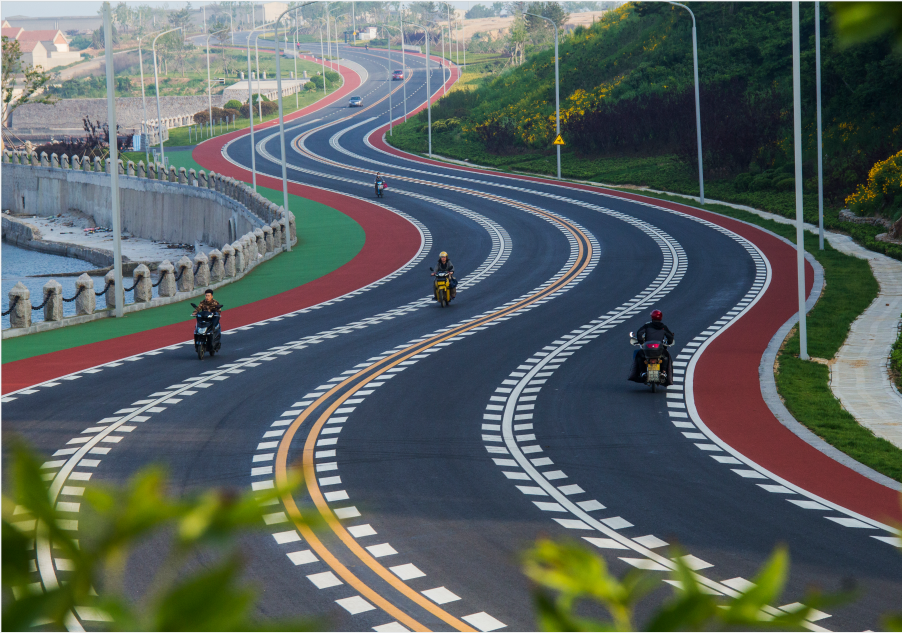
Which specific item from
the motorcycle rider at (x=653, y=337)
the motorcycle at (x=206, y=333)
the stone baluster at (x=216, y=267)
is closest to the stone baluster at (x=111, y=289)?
the stone baluster at (x=216, y=267)

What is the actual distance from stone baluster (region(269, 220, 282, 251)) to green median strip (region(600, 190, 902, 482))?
2247 cm

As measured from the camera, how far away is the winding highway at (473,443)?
11109 millimetres

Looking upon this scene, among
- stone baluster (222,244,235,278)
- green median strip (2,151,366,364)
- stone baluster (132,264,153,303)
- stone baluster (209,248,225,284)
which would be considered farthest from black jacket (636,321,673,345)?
stone baluster (222,244,235,278)

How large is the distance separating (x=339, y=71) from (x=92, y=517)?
172480 mm

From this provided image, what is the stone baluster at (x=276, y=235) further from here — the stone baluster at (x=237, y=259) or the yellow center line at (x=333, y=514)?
the yellow center line at (x=333, y=514)

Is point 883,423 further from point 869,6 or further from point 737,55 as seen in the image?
point 737,55

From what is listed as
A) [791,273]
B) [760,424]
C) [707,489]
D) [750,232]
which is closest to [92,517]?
[707,489]

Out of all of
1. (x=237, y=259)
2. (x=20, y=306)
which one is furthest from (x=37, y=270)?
(x=20, y=306)

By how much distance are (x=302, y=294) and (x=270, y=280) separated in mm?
3765

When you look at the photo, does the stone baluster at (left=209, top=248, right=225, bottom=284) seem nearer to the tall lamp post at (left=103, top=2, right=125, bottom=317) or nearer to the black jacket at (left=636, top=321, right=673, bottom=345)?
the tall lamp post at (left=103, top=2, right=125, bottom=317)

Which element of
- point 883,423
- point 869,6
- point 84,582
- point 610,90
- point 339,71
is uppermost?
point 339,71

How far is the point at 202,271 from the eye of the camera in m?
A: 37.3

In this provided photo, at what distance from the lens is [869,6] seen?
2.66 ft

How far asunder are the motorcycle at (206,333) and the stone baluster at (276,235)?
66.7ft
